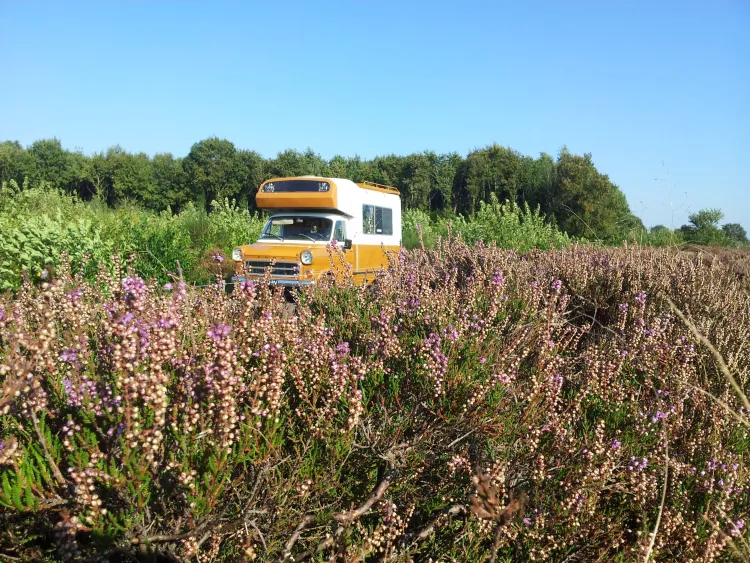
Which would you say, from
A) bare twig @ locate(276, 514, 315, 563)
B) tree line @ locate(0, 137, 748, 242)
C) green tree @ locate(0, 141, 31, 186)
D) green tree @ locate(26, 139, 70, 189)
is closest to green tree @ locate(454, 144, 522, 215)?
tree line @ locate(0, 137, 748, 242)

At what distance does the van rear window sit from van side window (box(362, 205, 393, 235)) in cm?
163

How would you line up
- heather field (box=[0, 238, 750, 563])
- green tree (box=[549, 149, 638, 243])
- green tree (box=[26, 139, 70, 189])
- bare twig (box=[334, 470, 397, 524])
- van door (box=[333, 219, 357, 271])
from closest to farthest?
1. heather field (box=[0, 238, 750, 563])
2. bare twig (box=[334, 470, 397, 524])
3. van door (box=[333, 219, 357, 271])
4. green tree (box=[549, 149, 638, 243])
5. green tree (box=[26, 139, 70, 189])

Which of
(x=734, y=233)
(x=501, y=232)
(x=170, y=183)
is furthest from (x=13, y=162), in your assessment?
(x=734, y=233)

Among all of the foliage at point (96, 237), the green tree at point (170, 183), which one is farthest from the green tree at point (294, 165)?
the foliage at point (96, 237)

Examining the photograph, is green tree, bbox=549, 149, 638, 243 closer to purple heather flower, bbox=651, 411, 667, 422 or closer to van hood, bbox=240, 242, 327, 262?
van hood, bbox=240, 242, 327, 262

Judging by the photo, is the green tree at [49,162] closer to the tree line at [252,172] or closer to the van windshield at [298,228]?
the tree line at [252,172]

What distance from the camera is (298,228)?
492 inches

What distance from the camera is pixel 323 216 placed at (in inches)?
488

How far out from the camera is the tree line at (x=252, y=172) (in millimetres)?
59000

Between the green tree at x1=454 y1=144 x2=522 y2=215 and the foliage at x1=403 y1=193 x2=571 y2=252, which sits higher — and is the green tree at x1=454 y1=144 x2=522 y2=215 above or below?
above

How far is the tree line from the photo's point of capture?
5900 cm

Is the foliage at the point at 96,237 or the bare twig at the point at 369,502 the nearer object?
the bare twig at the point at 369,502

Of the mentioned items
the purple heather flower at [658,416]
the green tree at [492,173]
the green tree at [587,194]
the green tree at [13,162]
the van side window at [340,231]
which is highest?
the green tree at [13,162]

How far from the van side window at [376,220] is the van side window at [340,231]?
100 cm
